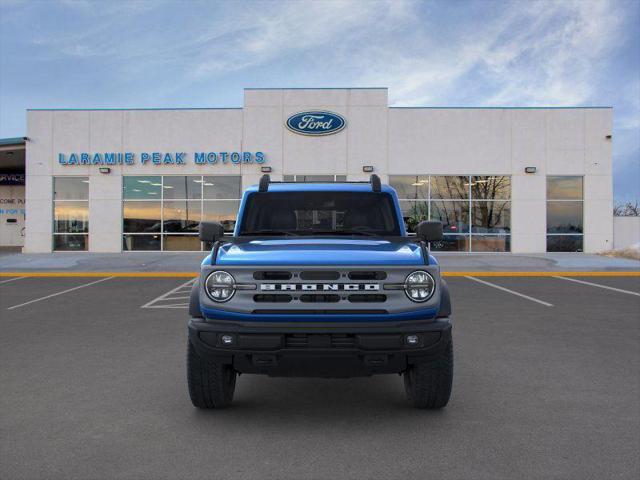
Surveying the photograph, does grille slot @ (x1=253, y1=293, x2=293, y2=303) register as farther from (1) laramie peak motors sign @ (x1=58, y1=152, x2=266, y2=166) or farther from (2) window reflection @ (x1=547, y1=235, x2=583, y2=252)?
(2) window reflection @ (x1=547, y1=235, x2=583, y2=252)

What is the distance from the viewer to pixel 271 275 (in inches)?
143

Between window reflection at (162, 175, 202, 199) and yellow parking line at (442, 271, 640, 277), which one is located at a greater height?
window reflection at (162, 175, 202, 199)

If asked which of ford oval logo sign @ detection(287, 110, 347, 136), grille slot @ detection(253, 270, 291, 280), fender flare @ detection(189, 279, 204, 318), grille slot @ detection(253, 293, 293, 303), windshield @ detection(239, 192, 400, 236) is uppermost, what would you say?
ford oval logo sign @ detection(287, 110, 347, 136)

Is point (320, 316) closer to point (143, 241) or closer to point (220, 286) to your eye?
point (220, 286)

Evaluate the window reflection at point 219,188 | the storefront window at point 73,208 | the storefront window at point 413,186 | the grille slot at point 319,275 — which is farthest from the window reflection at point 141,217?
the grille slot at point 319,275

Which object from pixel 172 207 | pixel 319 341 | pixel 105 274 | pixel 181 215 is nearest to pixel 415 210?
pixel 181 215

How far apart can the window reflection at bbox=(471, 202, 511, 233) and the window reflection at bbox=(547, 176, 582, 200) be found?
189 centimetres

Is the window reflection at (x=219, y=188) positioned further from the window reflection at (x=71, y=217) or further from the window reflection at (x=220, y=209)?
the window reflection at (x=71, y=217)

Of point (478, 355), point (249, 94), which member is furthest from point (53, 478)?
point (249, 94)

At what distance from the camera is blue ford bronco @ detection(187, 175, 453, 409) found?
3467mm

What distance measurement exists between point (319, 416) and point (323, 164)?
17.9m

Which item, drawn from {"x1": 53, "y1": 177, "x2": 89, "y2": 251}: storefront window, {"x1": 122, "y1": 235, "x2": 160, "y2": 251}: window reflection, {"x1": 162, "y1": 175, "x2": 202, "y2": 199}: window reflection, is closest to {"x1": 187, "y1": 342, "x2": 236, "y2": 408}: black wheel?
{"x1": 162, "y1": 175, "x2": 202, "y2": 199}: window reflection

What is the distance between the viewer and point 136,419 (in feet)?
12.9

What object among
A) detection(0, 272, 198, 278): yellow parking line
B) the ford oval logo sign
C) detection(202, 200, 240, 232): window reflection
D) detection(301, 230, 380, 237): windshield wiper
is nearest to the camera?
detection(301, 230, 380, 237): windshield wiper
